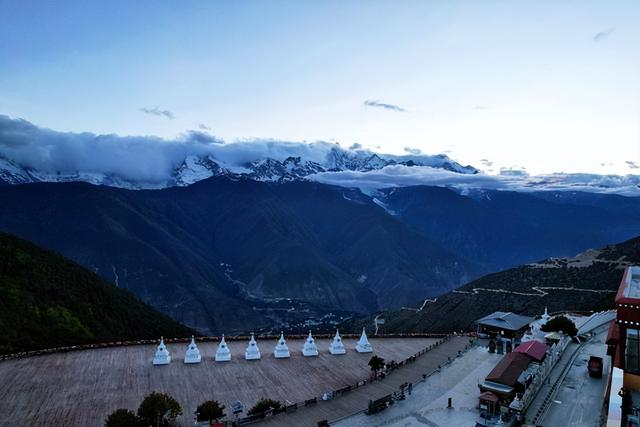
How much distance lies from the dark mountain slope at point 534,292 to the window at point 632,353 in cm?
4354

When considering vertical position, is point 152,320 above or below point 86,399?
below

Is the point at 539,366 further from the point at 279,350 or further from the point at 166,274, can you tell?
the point at 166,274

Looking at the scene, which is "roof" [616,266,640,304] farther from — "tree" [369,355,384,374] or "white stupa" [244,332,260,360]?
"white stupa" [244,332,260,360]

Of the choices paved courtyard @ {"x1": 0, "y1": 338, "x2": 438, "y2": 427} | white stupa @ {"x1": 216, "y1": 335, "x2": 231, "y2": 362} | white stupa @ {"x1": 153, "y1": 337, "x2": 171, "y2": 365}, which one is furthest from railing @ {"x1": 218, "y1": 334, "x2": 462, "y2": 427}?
white stupa @ {"x1": 153, "y1": 337, "x2": 171, "y2": 365}

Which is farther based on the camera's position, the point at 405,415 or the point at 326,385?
the point at 326,385

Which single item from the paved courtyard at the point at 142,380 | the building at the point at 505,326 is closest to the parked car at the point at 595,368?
the building at the point at 505,326

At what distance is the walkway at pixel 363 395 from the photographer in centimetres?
2967

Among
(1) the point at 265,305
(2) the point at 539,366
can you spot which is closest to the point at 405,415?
(2) the point at 539,366

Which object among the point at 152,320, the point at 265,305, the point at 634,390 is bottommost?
the point at 265,305

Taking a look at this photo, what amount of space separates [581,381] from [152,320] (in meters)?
59.1

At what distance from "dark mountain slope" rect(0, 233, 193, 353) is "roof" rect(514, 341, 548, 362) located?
39.1 m

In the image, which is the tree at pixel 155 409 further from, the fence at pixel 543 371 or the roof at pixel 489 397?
the fence at pixel 543 371

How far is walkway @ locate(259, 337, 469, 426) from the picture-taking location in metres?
29.7

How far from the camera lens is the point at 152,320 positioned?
7450 cm
